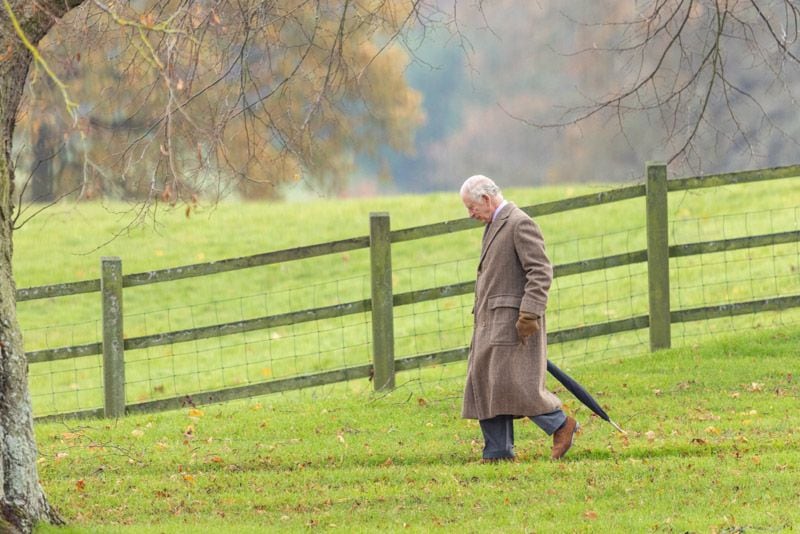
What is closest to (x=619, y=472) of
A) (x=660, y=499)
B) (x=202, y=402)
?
(x=660, y=499)

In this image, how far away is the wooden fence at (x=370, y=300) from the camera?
386 inches

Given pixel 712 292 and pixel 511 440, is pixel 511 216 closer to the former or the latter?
pixel 511 440

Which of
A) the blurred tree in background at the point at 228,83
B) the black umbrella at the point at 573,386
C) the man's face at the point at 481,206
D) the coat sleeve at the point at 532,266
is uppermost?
the blurred tree in background at the point at 228,83

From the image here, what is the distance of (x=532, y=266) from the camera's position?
7105 mm

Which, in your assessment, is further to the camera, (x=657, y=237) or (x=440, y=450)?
(x=657, y=237)

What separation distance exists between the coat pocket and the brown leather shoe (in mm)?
612

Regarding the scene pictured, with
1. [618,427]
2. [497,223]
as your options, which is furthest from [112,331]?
[618,427]

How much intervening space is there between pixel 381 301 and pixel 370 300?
156 millimetres

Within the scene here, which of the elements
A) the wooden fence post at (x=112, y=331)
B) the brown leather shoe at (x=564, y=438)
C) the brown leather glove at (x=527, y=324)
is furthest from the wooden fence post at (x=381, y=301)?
the brown leather glove at (x=527, y=324)

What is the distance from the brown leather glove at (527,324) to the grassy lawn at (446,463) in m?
0.80

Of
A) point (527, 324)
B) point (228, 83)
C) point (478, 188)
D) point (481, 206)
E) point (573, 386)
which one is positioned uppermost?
point (228, 83)

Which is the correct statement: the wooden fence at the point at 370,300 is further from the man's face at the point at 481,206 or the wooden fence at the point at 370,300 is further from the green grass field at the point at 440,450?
the man's face at the point at 481,206

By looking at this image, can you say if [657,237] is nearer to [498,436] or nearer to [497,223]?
[497,223]

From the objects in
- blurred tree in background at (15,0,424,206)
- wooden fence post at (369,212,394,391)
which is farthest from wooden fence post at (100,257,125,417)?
wooden fence post at (369,212,394,391)
